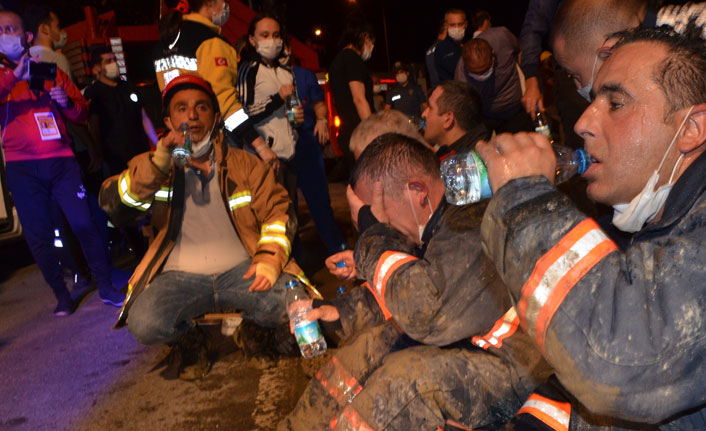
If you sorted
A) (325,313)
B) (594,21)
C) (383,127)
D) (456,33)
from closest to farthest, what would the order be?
(325,313), (594,21), (383,127), (456,33)

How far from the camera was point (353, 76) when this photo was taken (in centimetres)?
537

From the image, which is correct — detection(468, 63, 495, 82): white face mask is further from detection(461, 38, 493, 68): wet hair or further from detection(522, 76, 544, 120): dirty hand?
detection(522, 76, 544, 120): dirty hand

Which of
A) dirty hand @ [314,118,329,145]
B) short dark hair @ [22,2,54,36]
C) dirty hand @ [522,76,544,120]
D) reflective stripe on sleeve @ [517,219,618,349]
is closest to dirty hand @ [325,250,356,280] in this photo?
reflective stripe on sleeve @ [517,219,618,349]

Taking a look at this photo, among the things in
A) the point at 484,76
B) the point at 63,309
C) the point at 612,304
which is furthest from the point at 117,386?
the point at 484,76

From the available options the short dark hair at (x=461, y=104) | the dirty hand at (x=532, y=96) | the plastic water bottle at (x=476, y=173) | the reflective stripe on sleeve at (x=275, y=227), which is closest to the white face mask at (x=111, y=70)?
the reflective stripe on sleeve at (x=275, y=227)

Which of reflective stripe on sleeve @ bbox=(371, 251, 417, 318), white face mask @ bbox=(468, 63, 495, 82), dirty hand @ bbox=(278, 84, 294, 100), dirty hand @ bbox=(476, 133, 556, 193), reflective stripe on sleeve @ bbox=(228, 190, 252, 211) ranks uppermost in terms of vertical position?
dirty hand @ bbox=(278, 84, 294, 100)

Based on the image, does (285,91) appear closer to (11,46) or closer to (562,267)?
(11,46)

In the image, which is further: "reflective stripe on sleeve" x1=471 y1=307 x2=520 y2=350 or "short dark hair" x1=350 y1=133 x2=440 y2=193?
"short dark hair" x1=350 y1=133 x2=440 y2=193

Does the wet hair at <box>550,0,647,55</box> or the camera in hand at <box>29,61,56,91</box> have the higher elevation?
the camera in hand at <box>29,61,56,91</box>

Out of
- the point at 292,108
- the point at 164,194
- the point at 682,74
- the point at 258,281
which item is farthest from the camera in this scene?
the point at 292,108

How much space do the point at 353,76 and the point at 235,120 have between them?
164 centimetres

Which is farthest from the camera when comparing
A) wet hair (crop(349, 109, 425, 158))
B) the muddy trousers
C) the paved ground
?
wet hair (crop(349, 109, 425, 158))

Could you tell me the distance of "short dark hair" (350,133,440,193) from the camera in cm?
227

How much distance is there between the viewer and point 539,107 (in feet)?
14.9
